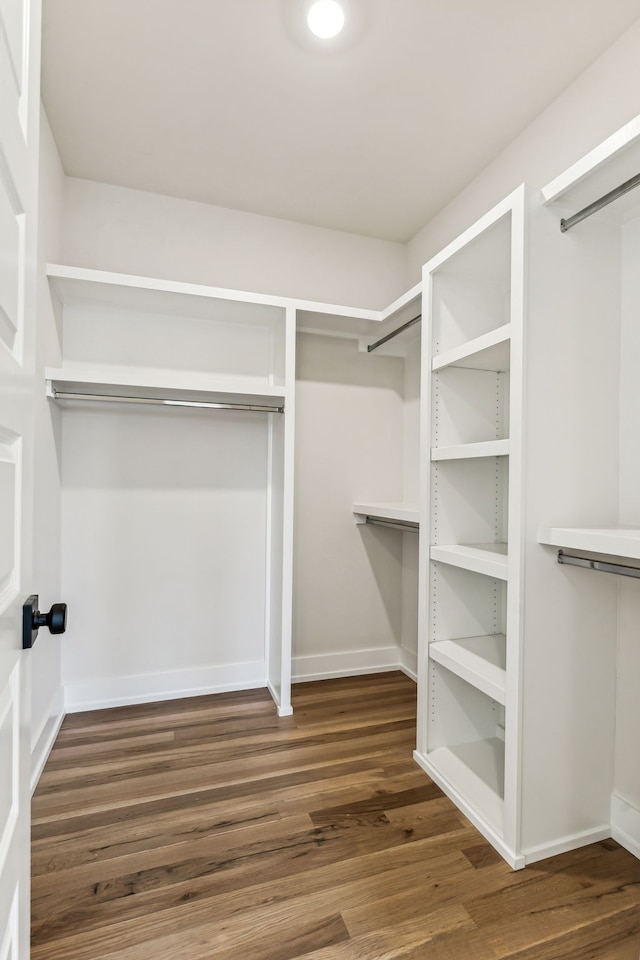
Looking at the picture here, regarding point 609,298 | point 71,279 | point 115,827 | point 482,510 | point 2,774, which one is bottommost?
point 115,827

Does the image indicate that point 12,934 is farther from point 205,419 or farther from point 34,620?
point 205,419

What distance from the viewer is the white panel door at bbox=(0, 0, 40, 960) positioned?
68 cm

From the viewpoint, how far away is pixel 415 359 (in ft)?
10.0

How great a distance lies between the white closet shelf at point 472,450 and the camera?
5.47 ft

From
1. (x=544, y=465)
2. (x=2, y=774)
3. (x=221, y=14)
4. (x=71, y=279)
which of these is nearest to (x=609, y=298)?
(x=544, y=465)

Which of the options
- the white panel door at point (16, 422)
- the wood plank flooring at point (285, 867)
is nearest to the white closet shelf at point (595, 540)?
the wood plank flooring at point (285, 867)

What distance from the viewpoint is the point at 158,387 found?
2.28 m

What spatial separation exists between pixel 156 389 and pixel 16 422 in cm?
169

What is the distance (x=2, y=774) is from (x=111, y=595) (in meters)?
2.01

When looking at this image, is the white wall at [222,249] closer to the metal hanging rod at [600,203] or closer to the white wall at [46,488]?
the white wall at [46,488]

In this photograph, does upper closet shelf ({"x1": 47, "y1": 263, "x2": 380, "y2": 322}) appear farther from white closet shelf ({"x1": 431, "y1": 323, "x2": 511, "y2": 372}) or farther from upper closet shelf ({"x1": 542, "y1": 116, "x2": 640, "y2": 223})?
upper closet shelf ({"x1": 542, "y1": 116, "x2": 640, "y2": 223})

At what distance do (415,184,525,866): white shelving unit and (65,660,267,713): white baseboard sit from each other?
1120mm

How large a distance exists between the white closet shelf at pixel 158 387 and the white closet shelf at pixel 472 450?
0.89 metres

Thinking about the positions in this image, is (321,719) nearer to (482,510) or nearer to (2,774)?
(482,510)
